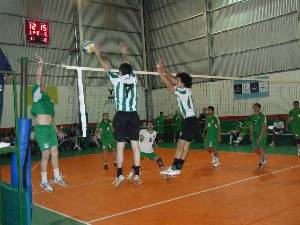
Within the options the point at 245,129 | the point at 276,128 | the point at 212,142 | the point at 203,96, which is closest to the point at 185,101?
the point at 212,142

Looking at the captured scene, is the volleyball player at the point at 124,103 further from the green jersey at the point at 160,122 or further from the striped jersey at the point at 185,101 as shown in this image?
the green jersey at the point at 160,122

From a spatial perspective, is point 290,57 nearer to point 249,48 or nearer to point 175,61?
point 249,48

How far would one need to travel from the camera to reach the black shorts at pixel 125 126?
607cm

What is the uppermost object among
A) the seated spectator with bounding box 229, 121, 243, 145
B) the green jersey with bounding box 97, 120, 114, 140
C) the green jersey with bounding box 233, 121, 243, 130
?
the green jersey with bounding box 97, 120, 114, 140

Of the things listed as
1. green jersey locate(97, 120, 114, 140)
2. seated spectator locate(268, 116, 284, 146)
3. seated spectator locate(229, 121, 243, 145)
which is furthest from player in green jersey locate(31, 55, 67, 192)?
seated spectator locate(229, 121, 243, 145)

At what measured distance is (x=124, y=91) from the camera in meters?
6.05

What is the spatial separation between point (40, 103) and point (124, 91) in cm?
162

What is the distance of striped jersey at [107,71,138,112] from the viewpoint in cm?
602

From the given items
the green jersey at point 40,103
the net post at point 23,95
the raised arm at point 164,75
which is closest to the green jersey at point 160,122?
the green jersey at point 40,103

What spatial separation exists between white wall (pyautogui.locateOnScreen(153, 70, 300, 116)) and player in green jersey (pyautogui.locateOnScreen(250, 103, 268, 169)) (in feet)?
23.3

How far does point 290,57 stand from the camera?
648 inches

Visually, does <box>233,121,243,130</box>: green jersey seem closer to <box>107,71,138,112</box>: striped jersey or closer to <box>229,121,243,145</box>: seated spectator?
<box>229,121,243,145</box>: seated spectator

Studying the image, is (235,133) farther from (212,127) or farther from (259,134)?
(259,134)

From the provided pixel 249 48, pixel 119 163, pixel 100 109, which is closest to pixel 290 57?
pixel 249 48
